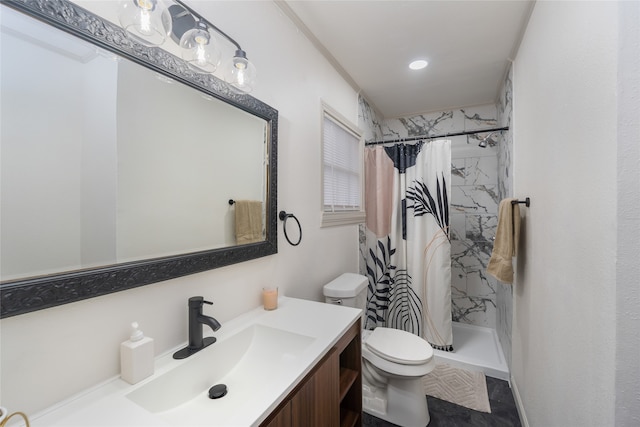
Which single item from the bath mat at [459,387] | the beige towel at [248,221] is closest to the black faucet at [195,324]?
the beige towel at [248,221]

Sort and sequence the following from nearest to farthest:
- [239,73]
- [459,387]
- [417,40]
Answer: [239,73] → [417,40] → [459,387]

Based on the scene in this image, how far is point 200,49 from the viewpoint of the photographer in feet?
3.24

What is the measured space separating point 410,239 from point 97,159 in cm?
228

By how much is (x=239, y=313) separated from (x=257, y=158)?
75cm

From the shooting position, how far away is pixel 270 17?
4.79 ft

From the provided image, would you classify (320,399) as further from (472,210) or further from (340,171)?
(472,210)

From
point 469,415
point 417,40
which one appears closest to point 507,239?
point 469,415

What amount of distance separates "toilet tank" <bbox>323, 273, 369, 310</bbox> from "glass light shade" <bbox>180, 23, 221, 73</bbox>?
1.38 meters

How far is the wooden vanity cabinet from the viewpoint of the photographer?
2.62ft

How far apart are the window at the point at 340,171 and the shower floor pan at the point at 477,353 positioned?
57.8 inches

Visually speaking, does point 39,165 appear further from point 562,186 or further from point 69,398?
point 562,186

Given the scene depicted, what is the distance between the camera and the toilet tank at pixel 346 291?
1743 millimetres

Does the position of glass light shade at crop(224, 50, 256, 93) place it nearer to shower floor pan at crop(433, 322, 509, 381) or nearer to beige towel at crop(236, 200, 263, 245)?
beige towel at crop(236, 200, 263, 245)

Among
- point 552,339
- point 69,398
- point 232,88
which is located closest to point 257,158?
point 232,88
